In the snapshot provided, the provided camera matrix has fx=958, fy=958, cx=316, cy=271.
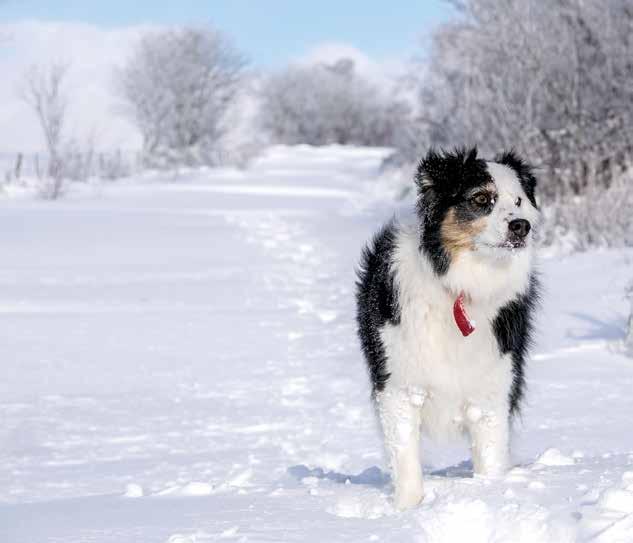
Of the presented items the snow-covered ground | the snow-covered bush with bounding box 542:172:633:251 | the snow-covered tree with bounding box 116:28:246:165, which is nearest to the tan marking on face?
the snow-covered ground

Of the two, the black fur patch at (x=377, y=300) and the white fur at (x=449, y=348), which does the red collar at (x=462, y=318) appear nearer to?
the white fur at (x=449, y=348)

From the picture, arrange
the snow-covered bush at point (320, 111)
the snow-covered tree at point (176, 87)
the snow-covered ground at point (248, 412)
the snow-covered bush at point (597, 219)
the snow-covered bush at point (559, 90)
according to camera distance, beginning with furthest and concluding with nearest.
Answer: the snow-covered bush at point (320, 111), the snow-covered tree at point (176, 87), the snow-covered bush at point (559, 90), the snow-covered bush at point (597, 219), the snow-covered ground at point (248, 412)

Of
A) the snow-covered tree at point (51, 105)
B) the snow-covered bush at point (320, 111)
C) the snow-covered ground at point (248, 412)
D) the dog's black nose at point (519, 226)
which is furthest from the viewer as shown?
the snow-covered bush at point (320, 111)

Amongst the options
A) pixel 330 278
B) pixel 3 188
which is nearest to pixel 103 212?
pixel 3 188

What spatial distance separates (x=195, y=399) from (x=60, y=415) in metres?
0.92

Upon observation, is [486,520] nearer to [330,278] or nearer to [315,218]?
[330,278]

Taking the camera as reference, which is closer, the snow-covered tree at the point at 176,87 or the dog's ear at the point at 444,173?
the dog's ear at the point at 444,173

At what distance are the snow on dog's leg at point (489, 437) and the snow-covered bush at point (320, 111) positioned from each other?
299 feet

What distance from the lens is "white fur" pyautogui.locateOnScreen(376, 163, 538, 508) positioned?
369cm

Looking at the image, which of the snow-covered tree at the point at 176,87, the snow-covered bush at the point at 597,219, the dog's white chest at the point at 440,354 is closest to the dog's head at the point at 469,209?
the dog's white chest at the point at 440,354

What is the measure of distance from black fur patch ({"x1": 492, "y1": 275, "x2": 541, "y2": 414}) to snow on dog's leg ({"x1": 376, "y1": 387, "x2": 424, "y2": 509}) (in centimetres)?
42

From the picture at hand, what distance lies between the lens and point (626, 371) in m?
6.71

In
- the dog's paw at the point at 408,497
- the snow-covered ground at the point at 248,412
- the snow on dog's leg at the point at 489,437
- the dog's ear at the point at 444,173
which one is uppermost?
the dog's ear at the point at 444,173

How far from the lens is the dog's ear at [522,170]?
13.3ft
